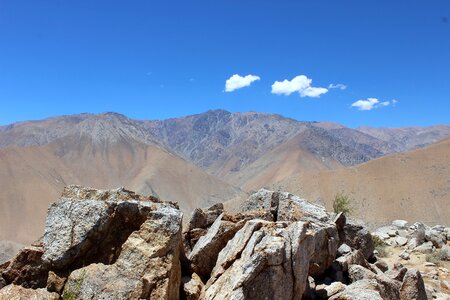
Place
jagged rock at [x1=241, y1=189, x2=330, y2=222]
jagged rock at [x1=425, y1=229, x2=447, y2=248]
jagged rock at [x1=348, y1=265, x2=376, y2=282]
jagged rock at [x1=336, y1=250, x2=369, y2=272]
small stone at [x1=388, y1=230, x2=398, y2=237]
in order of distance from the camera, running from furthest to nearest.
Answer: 1. small stone at [x1=388, y1=230, x2=398, y2=237]
2. jagged rock at [x1=425, y1=229, x2=447, y2=248]
3. jagged rock at [x1=241, y1=189, x2=330, y2=222]
4. jagged rock at [x1=336, y1=250, x2=369, y2=272]
5. jagged rock at [x1=348, y1=265, x2=376, y2=282]

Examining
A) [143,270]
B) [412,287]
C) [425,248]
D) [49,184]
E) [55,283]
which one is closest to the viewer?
[143,270]

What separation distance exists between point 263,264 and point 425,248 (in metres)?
17.7

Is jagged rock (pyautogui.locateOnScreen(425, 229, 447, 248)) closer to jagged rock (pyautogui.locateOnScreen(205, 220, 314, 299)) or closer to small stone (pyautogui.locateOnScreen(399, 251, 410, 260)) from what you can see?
small stone (pyautogui.locateOnScreen(399, 251, 410, 260))

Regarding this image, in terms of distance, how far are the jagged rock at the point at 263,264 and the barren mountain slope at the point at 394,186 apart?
→ 78522 millimetres

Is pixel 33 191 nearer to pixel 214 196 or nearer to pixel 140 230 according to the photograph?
pixel 214 196

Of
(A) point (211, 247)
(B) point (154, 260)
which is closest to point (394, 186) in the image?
(A) point (211, 247)

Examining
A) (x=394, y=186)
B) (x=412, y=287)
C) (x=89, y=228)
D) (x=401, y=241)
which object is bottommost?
(x=401, y=241)

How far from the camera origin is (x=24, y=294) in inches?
340

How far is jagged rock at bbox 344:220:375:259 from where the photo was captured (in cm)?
1678

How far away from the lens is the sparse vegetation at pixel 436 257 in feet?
68.4

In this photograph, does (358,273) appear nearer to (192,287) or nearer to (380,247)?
(192,287)

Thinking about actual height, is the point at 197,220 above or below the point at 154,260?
above

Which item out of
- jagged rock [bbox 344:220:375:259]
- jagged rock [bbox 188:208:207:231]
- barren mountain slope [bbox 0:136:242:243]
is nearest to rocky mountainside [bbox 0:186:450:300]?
jagged rock [bbox 188:208:207:231]

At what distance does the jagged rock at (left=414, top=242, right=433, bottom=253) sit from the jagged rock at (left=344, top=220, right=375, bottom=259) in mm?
7535
